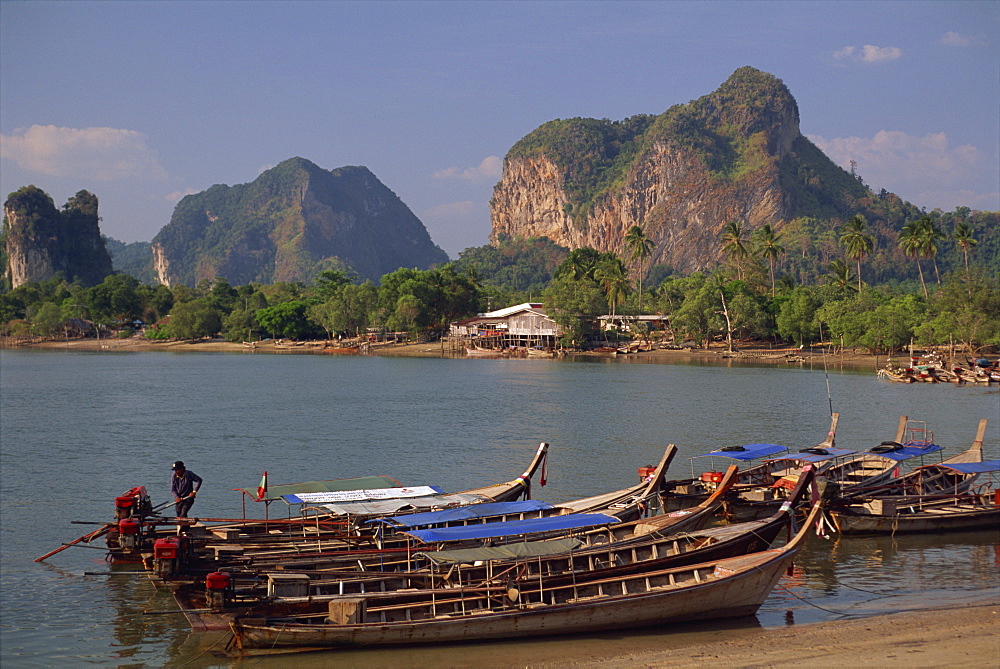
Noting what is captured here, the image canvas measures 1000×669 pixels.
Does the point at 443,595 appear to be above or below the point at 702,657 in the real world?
above

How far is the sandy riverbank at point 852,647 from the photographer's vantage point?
13.5m

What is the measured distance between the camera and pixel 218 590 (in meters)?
13.5

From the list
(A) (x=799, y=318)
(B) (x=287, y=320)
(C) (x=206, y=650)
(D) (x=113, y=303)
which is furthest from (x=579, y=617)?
(D) (x=113, y=303)

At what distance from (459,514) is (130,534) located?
252 inches

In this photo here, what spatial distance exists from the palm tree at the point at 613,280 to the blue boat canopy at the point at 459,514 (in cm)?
8908

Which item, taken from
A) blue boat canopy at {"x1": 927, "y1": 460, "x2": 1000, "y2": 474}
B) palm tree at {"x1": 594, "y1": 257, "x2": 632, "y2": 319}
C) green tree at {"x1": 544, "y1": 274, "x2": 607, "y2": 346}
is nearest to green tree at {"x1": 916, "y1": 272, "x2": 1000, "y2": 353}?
palm tree at {"x1": 594, "y1": 257, "x2": 632, "y2": 319}

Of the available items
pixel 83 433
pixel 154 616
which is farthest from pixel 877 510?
pixel 83 433

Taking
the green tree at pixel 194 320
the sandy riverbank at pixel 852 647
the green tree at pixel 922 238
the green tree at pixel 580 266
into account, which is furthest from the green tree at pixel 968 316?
the green tree at pixel 194 320

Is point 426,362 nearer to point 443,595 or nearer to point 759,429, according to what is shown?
point 759,429

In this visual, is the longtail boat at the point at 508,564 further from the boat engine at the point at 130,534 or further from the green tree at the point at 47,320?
the green tree at the point at 47,320

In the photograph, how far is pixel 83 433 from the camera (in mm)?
41156

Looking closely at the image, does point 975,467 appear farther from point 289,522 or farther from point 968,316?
point 968,316

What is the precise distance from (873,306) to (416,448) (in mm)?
65303

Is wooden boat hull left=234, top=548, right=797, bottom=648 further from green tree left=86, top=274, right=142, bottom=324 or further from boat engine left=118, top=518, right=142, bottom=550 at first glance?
green tree left=86, top=274, right=142, bottom=324
